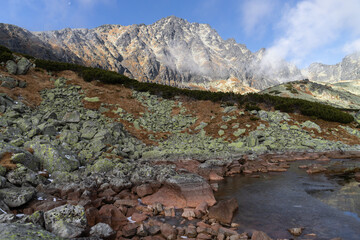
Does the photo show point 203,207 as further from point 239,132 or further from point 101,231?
point 239,132

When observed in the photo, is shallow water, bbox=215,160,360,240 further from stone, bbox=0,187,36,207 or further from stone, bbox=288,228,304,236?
stone, bbox=0,187,36,207

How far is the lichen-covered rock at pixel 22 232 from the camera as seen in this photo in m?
5.38

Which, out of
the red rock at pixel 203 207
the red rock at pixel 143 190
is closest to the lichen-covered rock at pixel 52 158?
the red rock at pixel 143 190

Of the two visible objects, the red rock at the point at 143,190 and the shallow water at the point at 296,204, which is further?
the red rock at the point at 143,190

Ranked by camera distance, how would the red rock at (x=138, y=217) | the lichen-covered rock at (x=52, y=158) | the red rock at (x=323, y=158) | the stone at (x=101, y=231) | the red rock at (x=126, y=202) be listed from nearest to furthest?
the stone at (x=101, y=231), the red rock at (x=138, y=217), the red rock at (x=126, y=202), the lichen-covered rock at (x=52, y=158), the red rock at (x=323, y=158)

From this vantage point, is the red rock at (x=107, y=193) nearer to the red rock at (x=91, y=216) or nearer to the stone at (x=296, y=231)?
the red rock at (x=91, y=216)

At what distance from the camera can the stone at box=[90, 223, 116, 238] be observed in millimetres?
8317

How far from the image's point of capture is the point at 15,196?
924cm

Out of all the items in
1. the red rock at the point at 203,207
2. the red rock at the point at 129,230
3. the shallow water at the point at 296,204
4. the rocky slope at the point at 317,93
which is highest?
the rocky slope at the point at 317,93

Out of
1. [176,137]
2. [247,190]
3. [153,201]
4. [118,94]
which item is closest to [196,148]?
[176,137]

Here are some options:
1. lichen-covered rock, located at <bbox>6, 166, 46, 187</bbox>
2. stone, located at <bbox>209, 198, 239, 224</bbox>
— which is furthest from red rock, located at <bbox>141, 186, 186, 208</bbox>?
lichen-covered rock, located at <bbox>6, 166, 46, 187</bbox>

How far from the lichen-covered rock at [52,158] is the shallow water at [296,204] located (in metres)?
11.3

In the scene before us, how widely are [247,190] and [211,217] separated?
5.75 metres

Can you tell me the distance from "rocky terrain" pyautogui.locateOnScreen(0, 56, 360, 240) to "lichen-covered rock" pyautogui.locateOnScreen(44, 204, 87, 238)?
0.04 metres
